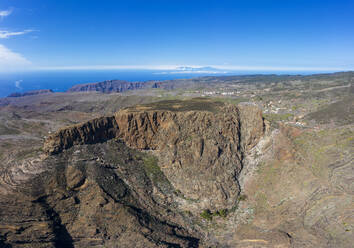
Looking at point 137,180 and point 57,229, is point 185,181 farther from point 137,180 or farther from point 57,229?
point 57,229

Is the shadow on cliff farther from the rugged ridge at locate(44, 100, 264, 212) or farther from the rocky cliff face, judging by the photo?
the rugged ridge at locate(44, 100, 264, 212)

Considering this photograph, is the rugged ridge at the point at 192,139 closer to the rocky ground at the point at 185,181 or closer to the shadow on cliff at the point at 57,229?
the rocky ground at the point at 185,181

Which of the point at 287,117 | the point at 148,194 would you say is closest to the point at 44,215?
the point at 148,194

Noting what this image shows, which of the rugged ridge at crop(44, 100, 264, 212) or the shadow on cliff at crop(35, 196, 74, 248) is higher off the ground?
the rugged ridge at crop(44, 100, 264, 212)

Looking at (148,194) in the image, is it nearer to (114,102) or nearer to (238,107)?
(238,107)

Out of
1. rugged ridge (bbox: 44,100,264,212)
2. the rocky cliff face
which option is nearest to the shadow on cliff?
the rocky cliff face

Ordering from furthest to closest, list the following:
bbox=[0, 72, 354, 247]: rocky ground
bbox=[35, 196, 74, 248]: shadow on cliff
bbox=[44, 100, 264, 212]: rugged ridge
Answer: bbox=[44, 100, 264, 212]: rugged ridge
bbox=[0, 72, 354, 247]: rocky ground
bbox=[35, 196, 74, 248]: shadow on cliff
